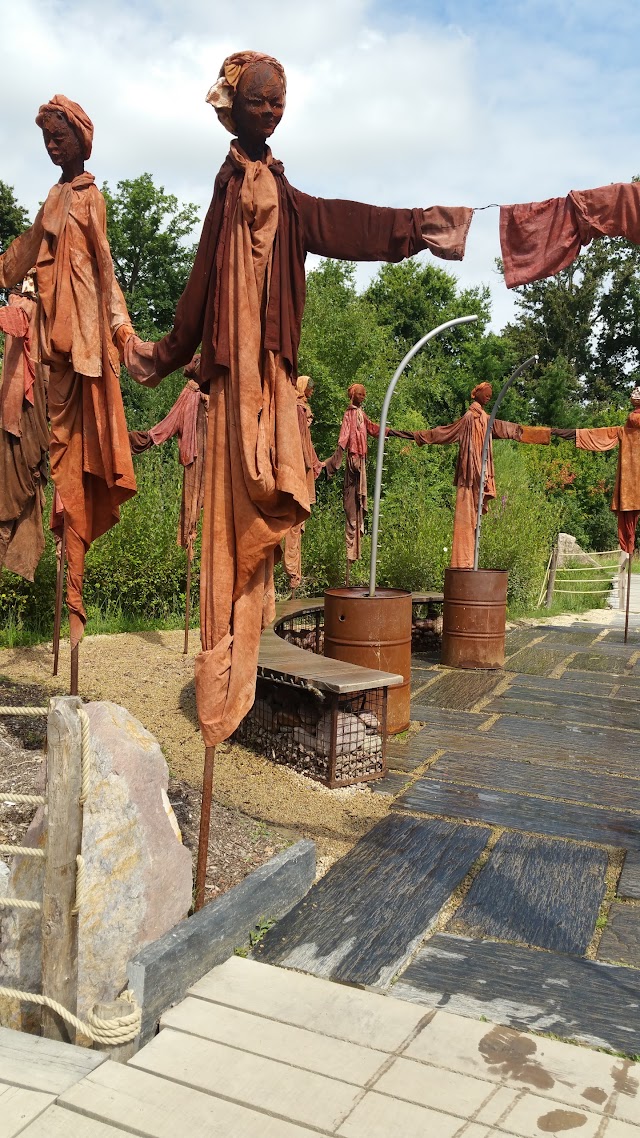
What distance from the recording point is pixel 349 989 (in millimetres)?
2592

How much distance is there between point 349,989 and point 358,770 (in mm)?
2344

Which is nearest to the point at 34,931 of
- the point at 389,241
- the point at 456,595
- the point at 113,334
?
the point at 113,334

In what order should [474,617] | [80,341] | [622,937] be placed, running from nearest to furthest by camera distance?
[622,937] → [80,341] → [474,617]

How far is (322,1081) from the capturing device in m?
2.11

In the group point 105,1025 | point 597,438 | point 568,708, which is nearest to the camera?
point 105,1025

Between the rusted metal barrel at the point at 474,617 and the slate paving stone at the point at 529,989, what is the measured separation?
5173 mm

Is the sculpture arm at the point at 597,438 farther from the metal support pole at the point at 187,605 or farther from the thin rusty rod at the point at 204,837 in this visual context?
the thin rusty rod at the point at 204,837

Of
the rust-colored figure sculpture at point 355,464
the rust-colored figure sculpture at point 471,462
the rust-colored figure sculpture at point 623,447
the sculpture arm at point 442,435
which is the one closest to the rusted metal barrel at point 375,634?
the rust-colored figure sculpture at point 471,462

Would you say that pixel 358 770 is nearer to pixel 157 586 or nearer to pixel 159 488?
pixel 157 586

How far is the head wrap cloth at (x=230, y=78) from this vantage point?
2768 mm

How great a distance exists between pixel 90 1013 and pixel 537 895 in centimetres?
186

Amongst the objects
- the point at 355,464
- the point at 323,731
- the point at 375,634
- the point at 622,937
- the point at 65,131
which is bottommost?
the point at 622,937

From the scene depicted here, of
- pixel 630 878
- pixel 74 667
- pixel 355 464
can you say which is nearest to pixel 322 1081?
pixel 74 667

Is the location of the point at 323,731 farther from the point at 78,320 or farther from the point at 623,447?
the point at 623,447
